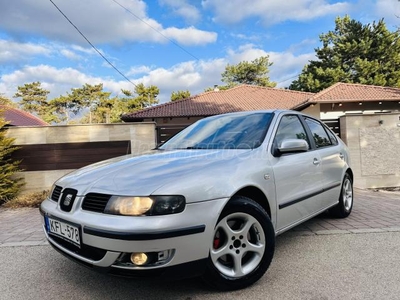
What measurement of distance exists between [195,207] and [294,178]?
1.37m

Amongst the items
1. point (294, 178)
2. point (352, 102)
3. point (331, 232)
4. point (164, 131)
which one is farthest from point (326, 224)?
point (352, 102)

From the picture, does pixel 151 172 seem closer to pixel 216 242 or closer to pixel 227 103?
pixel 216 242

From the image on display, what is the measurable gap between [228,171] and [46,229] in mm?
1644

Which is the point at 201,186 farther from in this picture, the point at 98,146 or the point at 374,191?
the point at 374,191

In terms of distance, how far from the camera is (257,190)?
98.6 inches

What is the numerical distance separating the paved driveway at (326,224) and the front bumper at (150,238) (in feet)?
6.72

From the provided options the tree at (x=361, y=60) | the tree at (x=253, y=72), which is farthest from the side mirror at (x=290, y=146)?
the tree at (x=253, y=72)

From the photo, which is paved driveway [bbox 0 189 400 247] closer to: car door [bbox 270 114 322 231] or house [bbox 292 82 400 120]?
car door [bbox 270 114 322 231]

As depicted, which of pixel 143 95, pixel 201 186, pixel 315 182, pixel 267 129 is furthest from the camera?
pixel 143 95

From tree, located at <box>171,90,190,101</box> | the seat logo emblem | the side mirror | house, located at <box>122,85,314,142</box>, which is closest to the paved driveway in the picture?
the side mirror

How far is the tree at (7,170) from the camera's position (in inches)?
240

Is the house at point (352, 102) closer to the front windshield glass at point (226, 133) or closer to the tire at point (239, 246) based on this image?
the front windshield glass at point (226, 133)

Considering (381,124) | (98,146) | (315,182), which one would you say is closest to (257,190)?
(315,182)

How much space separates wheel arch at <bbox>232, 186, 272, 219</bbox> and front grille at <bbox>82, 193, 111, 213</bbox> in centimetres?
103
